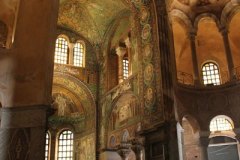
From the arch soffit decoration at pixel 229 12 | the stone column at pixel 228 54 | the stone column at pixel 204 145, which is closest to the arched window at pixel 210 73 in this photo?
the stone column at pixel 228 54

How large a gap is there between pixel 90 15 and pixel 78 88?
5.01 m

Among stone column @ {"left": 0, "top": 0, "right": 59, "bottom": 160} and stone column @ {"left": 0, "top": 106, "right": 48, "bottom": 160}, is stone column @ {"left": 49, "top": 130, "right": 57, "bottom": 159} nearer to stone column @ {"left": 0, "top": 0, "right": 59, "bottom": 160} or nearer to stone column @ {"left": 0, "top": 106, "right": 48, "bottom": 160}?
stone column @ {"left": 0, "top": 0, "right": 59, "bottom": 160}

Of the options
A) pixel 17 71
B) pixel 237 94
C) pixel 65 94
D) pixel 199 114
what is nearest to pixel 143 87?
pixel 199 114

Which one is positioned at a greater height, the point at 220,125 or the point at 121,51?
the point at 121,51

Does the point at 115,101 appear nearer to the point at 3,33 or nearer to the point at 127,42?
the point at 127,42

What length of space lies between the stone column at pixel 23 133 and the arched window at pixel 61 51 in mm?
11356

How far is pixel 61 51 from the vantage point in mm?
22234

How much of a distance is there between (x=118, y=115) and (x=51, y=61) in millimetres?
8508

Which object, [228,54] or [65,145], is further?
[65,145]

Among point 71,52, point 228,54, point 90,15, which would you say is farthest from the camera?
point 71,52

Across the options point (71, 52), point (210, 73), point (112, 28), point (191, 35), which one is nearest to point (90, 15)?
point (112, 28)

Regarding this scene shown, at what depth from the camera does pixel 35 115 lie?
10.7 m

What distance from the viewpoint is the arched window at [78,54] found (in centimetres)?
2254

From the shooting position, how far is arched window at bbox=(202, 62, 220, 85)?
20.4 meters
